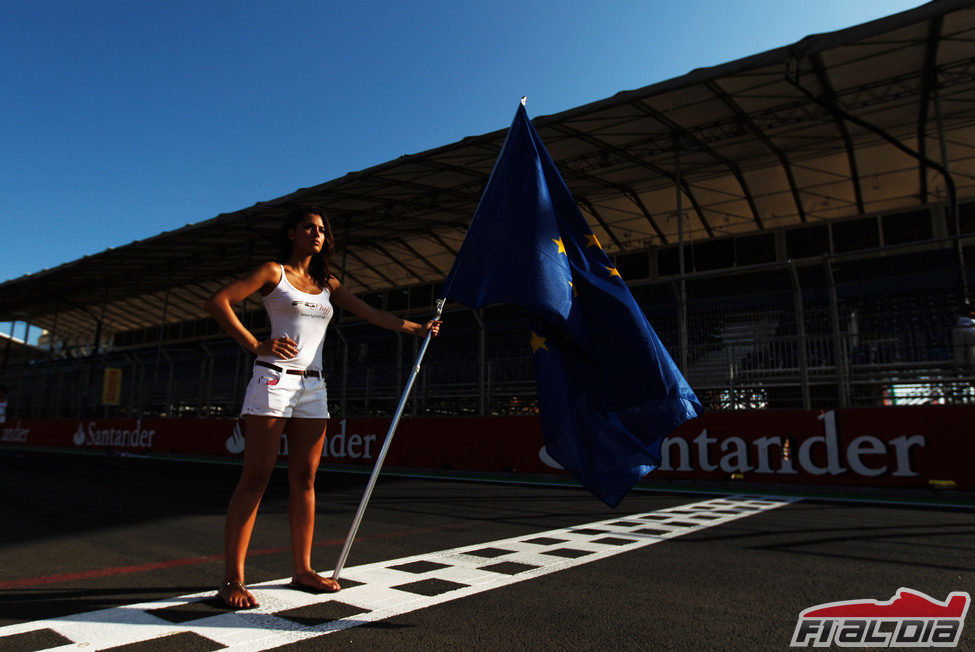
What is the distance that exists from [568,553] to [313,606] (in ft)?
6.15

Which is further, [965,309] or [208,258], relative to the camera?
[208,258]

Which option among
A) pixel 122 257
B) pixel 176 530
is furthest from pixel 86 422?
pixel 176 530

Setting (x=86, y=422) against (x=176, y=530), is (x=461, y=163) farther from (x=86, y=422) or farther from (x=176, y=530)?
(x=86, y=422)

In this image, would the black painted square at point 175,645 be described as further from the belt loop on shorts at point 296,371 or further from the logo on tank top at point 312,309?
the logo on tank top at point 312,309

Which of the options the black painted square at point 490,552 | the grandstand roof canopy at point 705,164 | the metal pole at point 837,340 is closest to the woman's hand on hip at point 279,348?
the black painted square at point 490,552

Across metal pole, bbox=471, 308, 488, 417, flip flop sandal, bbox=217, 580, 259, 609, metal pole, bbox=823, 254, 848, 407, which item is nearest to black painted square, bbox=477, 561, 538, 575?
flip flop sandal, bbox=217, 580, 259, 609

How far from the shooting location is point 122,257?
21.3 m

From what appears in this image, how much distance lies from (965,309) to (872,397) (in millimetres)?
1593

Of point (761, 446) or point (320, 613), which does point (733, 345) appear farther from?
point (320, 613)

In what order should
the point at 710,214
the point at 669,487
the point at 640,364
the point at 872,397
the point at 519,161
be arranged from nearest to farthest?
the point at 640,364
the point at 519,161
the point at 872,397
the point at 669,487
the point at 710,214

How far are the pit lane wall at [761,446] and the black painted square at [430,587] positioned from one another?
23.5 feet

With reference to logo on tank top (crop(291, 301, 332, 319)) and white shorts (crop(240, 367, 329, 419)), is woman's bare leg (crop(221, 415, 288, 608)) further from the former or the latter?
logo on tank top (crop(291, 301, 332, 319))

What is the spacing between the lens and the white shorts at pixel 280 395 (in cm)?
279

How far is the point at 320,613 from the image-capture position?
103 inches
